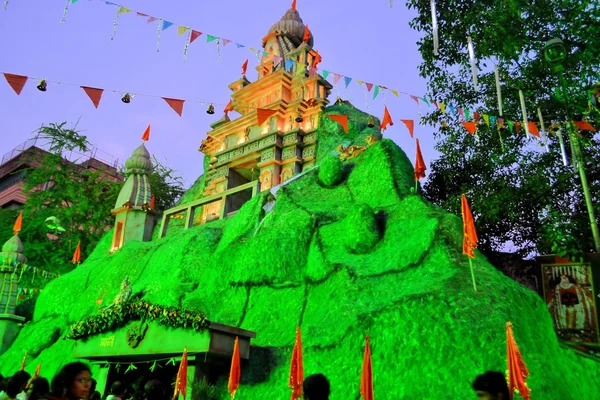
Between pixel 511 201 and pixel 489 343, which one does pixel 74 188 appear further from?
pixel 489 343

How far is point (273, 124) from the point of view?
882 inches

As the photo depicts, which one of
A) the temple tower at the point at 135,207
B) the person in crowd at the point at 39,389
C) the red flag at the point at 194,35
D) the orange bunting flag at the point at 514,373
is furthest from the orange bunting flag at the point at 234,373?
the temple tower at the point at 135,207

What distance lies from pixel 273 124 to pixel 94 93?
35.4 ft

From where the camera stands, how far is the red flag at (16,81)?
1138cm

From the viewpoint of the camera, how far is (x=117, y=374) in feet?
34.2

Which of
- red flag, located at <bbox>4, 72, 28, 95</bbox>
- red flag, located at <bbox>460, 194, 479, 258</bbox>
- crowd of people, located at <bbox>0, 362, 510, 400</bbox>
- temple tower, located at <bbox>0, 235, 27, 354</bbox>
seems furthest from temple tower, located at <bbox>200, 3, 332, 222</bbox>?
crowd of people, located at <bbox>0, 362, 510, 400</bbox>

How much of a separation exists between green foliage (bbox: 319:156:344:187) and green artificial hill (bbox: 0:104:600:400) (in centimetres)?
4

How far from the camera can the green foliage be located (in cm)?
1436

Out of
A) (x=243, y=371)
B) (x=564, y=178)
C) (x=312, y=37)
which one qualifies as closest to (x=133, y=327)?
(x=243, y=371)

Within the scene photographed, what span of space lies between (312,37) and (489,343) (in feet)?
73.8

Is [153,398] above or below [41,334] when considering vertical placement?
below

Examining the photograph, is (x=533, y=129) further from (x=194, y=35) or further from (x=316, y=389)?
(x=316, y=389)

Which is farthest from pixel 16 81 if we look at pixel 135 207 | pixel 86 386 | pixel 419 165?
pixel 419 165

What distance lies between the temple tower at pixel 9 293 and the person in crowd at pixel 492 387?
17104 millimetres
